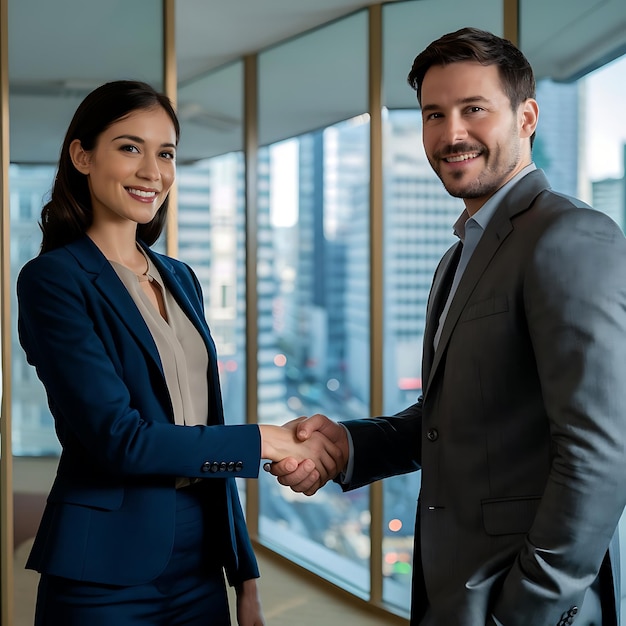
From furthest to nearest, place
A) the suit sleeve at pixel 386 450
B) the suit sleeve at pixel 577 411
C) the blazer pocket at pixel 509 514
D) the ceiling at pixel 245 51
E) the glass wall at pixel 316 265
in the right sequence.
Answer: the glass wall at pixel 316 265 → the ceiling at pixel 245 51 → the suit sleeve at pixel 386 450 → the blazer pocket at pixel 509 514 → the suit sleeve at pixel 577 411

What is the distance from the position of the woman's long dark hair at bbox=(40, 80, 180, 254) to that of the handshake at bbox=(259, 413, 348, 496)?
68 cm

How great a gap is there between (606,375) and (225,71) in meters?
4.50

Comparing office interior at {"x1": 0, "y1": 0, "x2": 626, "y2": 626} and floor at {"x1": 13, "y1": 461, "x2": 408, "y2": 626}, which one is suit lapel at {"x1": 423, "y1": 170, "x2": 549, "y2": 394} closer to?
office interior at {"x1": 0, "y1": 0, "x2": 626, "y2": 626}

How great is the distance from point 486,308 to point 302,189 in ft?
11.7

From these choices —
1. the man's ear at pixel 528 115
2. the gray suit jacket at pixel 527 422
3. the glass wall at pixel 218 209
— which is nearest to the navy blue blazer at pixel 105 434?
the gray suit jacket at pixel 527 422

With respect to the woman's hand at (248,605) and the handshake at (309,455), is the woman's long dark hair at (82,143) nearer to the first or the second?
the handshake at (309,455)

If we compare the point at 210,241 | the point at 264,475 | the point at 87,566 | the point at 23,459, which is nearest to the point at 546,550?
the point at 87,566

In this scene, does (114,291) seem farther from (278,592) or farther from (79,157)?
(278,592)

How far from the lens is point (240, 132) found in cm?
529

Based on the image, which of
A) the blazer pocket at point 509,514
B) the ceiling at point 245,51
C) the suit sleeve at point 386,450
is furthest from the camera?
the ceiling at point 245,51

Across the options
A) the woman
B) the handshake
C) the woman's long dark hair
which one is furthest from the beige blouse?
the handshake

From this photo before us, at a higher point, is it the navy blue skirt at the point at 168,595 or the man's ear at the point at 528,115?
the man's ear at the point at 528,115

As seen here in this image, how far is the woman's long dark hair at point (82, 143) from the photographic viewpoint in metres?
1.71

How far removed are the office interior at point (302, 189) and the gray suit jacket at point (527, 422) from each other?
6.06 feet
